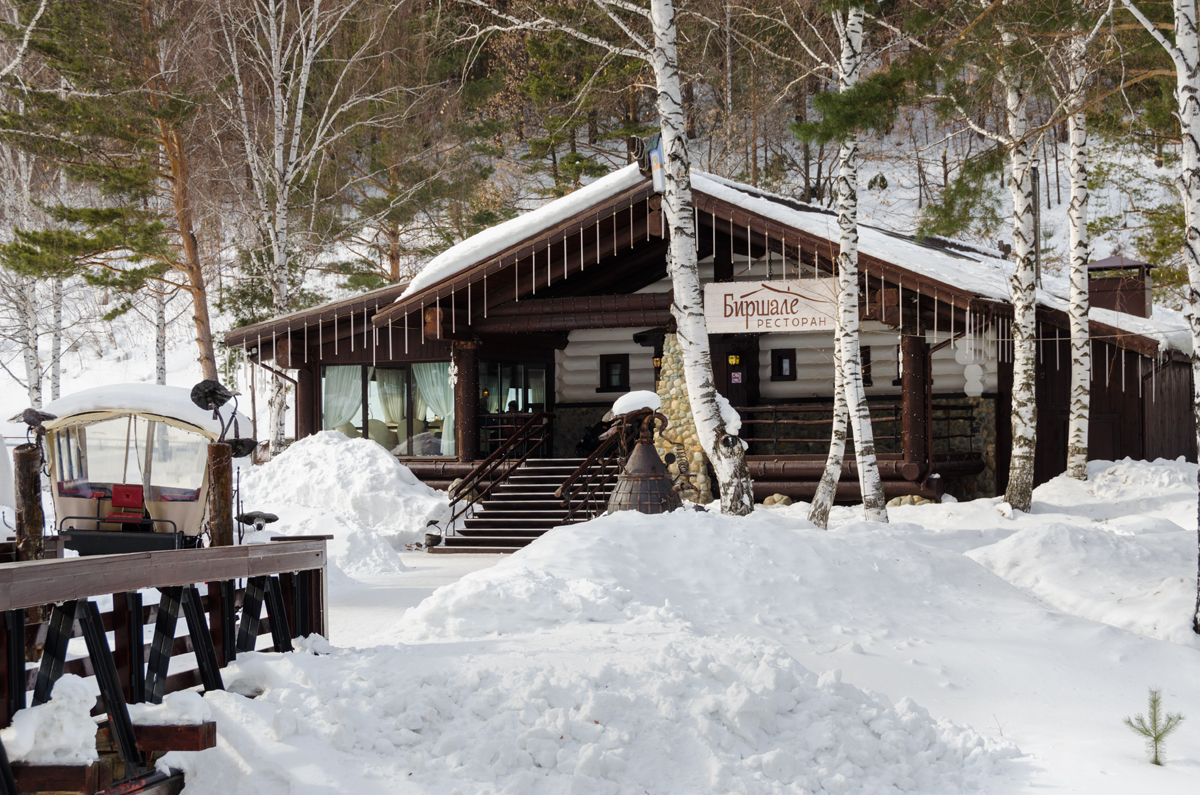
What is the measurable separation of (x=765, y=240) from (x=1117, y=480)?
6.26m

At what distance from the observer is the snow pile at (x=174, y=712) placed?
165 inches

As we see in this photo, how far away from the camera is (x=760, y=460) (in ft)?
53.5

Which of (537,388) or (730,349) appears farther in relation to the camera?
(537,388)

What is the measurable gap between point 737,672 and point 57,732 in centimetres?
340

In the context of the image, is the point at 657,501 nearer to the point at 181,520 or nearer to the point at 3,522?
the point at 181,520

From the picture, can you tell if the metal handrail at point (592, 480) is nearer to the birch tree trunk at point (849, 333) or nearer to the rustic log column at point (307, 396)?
the birch tree trunk at point (849, 333)

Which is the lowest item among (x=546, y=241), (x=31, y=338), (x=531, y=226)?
(x=31, y=338)

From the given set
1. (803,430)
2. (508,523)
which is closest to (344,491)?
(508,523)

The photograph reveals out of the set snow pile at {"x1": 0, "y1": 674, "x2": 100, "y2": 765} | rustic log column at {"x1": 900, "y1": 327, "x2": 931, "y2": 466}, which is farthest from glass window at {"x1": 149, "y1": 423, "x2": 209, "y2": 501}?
rustic log column at {"x1": 900, "y1": 327, "x2": 931, "y2": 466}

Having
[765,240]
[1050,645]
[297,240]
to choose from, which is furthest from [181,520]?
[297,240]

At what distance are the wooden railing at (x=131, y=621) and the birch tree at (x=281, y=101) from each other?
14.7 m

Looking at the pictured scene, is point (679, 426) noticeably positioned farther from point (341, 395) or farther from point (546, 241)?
point (341, 395)

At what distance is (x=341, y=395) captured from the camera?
19.3m

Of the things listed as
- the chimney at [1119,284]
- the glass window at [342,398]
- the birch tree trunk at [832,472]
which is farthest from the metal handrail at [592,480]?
the chimney at [1119,284]
